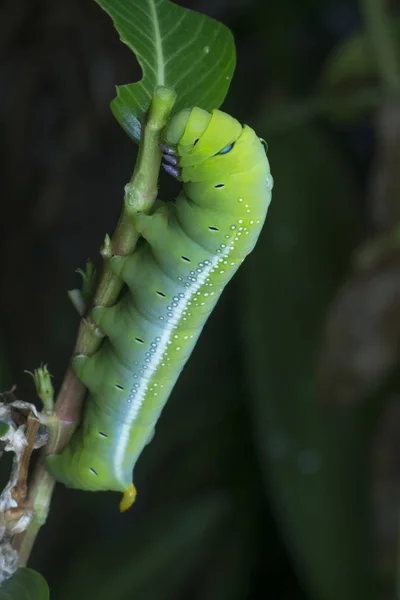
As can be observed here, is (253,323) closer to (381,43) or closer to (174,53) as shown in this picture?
(381,43)

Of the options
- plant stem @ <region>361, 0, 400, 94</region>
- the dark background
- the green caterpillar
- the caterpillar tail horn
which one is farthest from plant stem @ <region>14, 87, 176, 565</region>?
plant stem @ <region>361, 0, 400, 94</region>

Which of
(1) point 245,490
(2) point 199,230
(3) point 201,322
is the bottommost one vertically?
(1) point 245,490

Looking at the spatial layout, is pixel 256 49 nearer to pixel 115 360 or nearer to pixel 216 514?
pixel 216 514

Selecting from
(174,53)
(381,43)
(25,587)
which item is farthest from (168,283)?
(381,43)

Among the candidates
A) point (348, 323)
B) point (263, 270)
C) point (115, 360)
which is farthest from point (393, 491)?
point (115, 360)

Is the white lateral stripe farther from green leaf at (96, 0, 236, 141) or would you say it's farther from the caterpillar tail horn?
green leaf at (96, 0, 236, 141)

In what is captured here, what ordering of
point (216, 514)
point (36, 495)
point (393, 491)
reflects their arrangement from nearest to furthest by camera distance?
point (36, 495), point (393, 491), point (216, 514)

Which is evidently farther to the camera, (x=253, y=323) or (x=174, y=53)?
(x=253, y=323)
